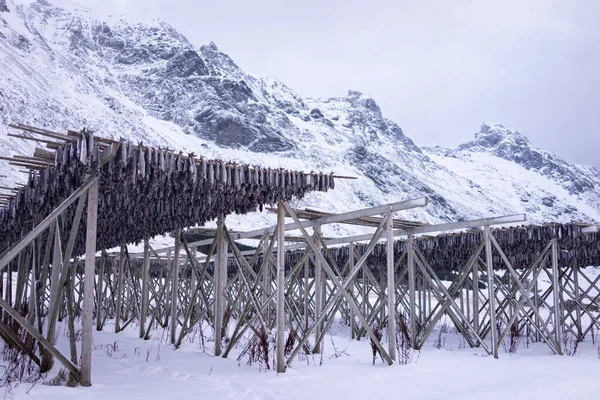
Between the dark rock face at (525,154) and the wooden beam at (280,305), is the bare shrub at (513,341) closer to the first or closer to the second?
the wooden beam at (280,305)

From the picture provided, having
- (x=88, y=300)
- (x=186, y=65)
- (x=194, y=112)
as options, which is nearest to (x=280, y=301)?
(x=88, y=300)

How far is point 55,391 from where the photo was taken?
18.4ft

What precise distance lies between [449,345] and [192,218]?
288 inches

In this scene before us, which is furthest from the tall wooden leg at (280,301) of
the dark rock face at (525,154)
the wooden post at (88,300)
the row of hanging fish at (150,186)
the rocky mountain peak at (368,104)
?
the dark rock face at (525,154)

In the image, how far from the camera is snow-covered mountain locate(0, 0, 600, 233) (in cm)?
5159

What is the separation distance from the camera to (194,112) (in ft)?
241

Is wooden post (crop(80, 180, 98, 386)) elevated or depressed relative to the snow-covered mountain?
depressed

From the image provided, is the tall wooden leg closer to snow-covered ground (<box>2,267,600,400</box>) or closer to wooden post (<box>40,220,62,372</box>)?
snow-covered ground (<box>2,267,600,400</box>)

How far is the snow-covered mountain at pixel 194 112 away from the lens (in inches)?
2031

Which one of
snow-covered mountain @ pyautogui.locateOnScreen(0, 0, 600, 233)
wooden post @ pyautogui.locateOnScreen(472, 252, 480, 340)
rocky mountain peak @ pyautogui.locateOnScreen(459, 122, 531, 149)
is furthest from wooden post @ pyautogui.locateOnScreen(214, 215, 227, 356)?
rocky mountain peak @ pyautogui.locateOnScreen(459, 122, 531, 149)

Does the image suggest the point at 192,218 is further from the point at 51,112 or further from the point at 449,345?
the point at 51,112

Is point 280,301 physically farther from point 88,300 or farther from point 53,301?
point 53,301

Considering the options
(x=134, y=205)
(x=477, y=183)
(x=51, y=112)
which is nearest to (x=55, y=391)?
(x=134, y=205)

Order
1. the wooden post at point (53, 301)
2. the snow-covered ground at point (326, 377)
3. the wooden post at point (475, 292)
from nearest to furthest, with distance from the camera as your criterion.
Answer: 1. the snow-covered ground at point (326, 377)
2. the wooden post at point (53, 301)
3. the wooden post at point (475, 292)
